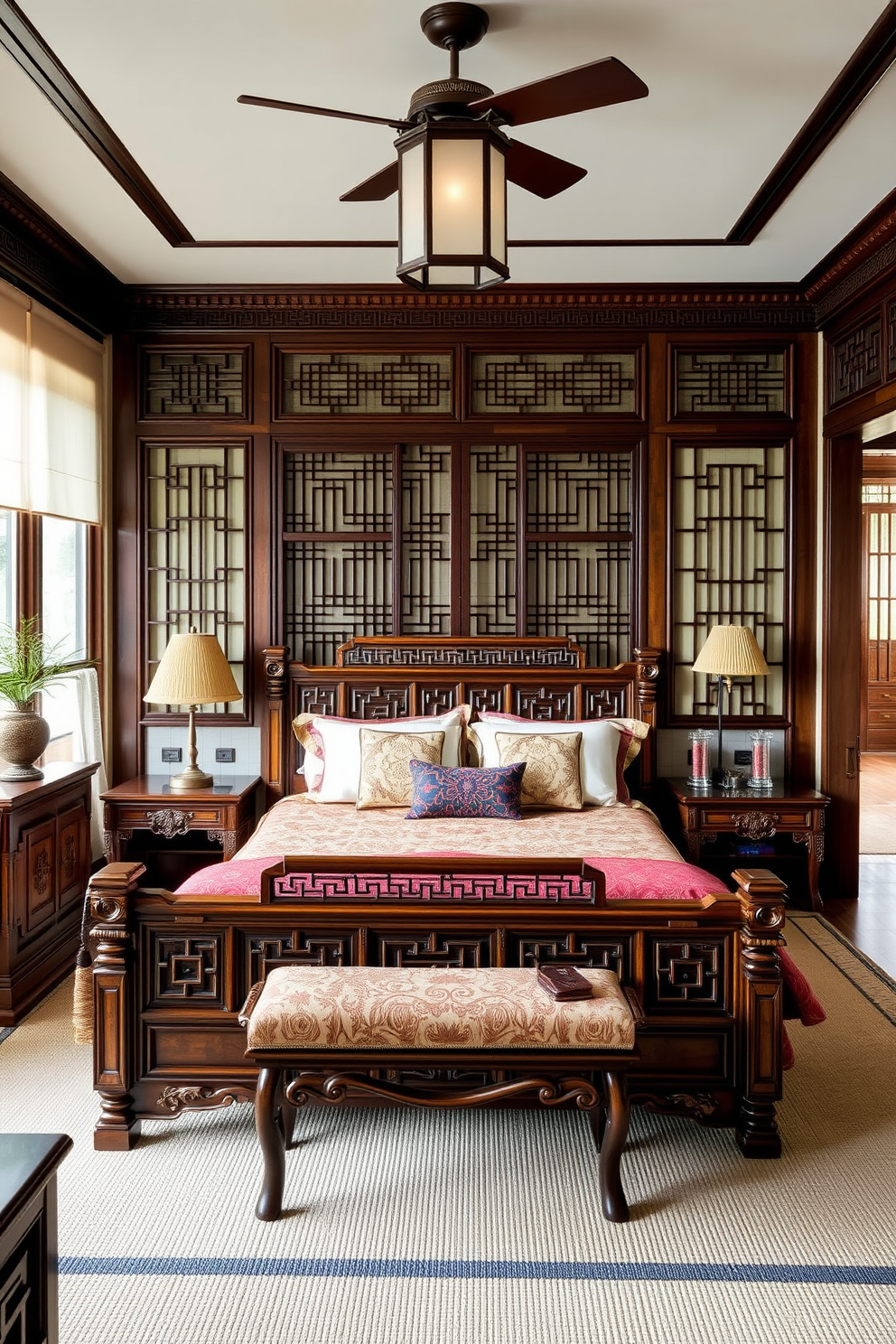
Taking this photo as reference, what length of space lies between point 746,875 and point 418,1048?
38.2 inches

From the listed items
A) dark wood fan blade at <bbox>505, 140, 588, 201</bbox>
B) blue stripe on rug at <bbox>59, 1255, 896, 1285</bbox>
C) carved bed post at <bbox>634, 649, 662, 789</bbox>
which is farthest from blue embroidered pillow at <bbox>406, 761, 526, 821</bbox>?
dark wood fan blade at <bbox>505, 140, 588, 201</bbox>

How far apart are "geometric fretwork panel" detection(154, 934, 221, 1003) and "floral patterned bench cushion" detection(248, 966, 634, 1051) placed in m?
0.34

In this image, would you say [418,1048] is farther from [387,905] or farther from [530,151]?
[530,151]

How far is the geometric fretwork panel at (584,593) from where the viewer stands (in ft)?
15.9

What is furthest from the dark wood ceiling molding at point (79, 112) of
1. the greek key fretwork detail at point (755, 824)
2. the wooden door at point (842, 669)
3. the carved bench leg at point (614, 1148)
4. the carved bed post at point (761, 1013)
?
the greek key fretwork detail at point (755, 824)

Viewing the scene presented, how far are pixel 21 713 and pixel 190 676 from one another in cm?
83

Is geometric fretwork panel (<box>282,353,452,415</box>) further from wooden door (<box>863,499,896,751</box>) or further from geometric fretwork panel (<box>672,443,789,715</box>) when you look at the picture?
wooden door (<box>863,499,896,751</box>)

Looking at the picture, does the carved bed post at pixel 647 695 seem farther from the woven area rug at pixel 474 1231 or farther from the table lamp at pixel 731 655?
the woven area rug at pixel 474 1231

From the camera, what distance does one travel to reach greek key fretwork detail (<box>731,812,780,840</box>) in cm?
442

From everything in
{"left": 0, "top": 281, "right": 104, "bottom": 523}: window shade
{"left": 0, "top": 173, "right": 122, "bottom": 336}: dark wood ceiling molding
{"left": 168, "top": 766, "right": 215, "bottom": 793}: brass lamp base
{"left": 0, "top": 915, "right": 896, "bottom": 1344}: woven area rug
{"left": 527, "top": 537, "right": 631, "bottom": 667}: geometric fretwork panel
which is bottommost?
{"left": 0, "top": 915, "right": 896, "bottom": 1344}: woven area rug

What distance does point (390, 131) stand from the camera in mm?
3158

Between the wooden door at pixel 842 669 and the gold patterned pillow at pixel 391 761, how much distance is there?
2057 millimetres

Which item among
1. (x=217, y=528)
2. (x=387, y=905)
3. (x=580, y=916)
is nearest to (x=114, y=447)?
(x=217, y=528)

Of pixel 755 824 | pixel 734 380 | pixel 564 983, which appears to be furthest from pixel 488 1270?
pixel 734 380
